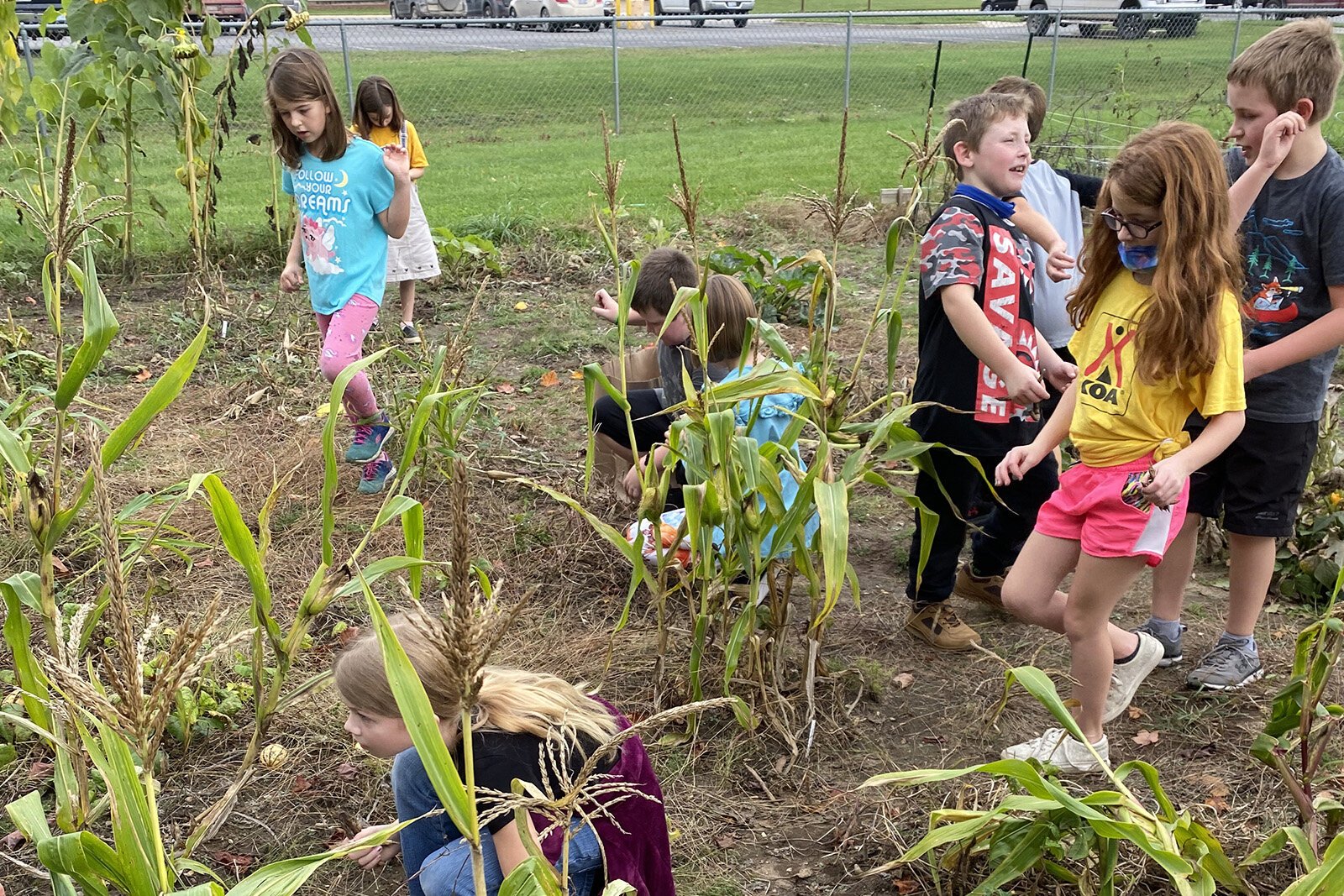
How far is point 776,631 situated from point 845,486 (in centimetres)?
53

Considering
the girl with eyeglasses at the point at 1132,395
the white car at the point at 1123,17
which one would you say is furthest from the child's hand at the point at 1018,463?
the white car at the point at 1123,17

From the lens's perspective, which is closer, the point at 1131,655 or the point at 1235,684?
the point at 1131,655

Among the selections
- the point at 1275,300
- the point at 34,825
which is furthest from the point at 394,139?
the point at 34,825

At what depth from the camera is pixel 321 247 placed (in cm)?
434

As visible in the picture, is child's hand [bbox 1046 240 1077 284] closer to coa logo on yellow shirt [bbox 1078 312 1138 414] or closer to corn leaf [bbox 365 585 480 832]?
coa logo on yellow shirt [bbox 1078 312 1138 414]

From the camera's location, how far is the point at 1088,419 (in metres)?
2.55

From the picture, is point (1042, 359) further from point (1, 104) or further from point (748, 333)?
point (1, 104)

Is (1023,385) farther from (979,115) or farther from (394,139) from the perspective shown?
(394,139)

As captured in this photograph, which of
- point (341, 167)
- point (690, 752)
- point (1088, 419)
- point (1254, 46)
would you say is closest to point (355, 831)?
point (690, 752)

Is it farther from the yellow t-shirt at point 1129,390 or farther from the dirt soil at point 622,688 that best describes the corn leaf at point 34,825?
the yellow t-shirt at point 1129,390

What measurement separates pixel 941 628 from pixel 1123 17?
12.8 meters

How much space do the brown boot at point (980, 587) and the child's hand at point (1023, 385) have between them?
0.88m

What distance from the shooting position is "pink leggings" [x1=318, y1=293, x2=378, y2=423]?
14.0ft

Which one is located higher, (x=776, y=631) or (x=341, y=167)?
(x=341, y=167)
